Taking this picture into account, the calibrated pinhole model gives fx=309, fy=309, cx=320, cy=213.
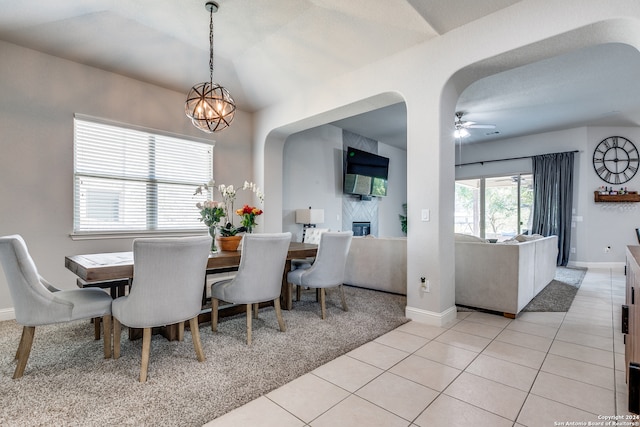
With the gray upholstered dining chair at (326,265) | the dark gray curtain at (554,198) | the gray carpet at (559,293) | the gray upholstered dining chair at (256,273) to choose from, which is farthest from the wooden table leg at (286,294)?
the dark gray curtain at (554,198)

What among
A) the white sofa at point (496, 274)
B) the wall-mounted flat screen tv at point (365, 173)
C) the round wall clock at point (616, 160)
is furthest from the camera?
the wall-mounted flat screen tv at point (365, 173)

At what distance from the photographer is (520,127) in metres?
6.67

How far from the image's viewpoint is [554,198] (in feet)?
22.5

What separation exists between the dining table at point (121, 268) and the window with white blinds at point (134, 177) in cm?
101

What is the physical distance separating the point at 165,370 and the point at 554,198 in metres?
7.99

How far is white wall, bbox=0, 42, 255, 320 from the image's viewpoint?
3162mm

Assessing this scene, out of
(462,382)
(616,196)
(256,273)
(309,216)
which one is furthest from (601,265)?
(256,273)

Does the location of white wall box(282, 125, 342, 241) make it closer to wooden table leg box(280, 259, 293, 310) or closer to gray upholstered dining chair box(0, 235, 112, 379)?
wooden table leg box(280, 259, 293, 310)

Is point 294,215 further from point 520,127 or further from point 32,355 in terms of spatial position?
point 520,127

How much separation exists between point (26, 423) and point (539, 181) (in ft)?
28.6

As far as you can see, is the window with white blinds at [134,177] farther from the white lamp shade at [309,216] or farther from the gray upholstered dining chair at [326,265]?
the gray upholstered dining chair at [326,265]

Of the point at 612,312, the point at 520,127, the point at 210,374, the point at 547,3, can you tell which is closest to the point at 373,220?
the point at 520,127

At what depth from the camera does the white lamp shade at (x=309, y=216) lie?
17.9 feet

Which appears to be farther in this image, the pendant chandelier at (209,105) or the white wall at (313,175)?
the white wall at (313,175)
